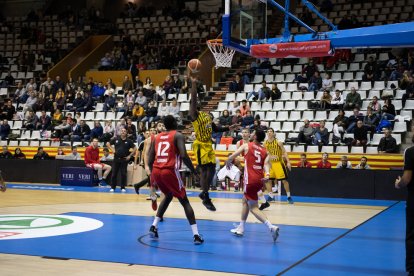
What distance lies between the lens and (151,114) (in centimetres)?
2375

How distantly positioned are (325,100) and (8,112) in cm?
1497

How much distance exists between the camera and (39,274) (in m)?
6.41

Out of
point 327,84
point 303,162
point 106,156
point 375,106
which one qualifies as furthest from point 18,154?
point 375,106

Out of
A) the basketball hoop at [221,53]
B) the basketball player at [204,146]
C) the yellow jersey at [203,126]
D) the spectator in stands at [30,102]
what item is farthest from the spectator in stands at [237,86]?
the yellow jersey at [203,126]

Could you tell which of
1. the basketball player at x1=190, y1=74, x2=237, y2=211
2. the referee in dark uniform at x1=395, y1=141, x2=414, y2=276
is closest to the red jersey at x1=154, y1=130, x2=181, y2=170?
the basketball player at x1=190, y1=74, x2=237, y2=211

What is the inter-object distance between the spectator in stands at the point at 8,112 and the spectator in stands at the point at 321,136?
49.0ft

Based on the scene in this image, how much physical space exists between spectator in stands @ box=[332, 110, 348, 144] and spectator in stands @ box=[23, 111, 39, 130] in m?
13.3

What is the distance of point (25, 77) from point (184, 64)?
9.17 meters

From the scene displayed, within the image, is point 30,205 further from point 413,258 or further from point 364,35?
point 413,258

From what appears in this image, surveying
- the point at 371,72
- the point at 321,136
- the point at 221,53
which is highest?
the point at 371,72

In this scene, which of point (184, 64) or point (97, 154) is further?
point (184, 64)

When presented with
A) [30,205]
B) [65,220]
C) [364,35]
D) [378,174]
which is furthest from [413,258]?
[378,174]

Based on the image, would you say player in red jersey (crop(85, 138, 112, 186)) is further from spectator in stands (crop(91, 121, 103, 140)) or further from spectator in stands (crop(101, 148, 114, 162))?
spectator in stands (crop(91, 121, 103, 140))

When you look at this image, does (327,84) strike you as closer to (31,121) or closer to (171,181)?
(31,121)
